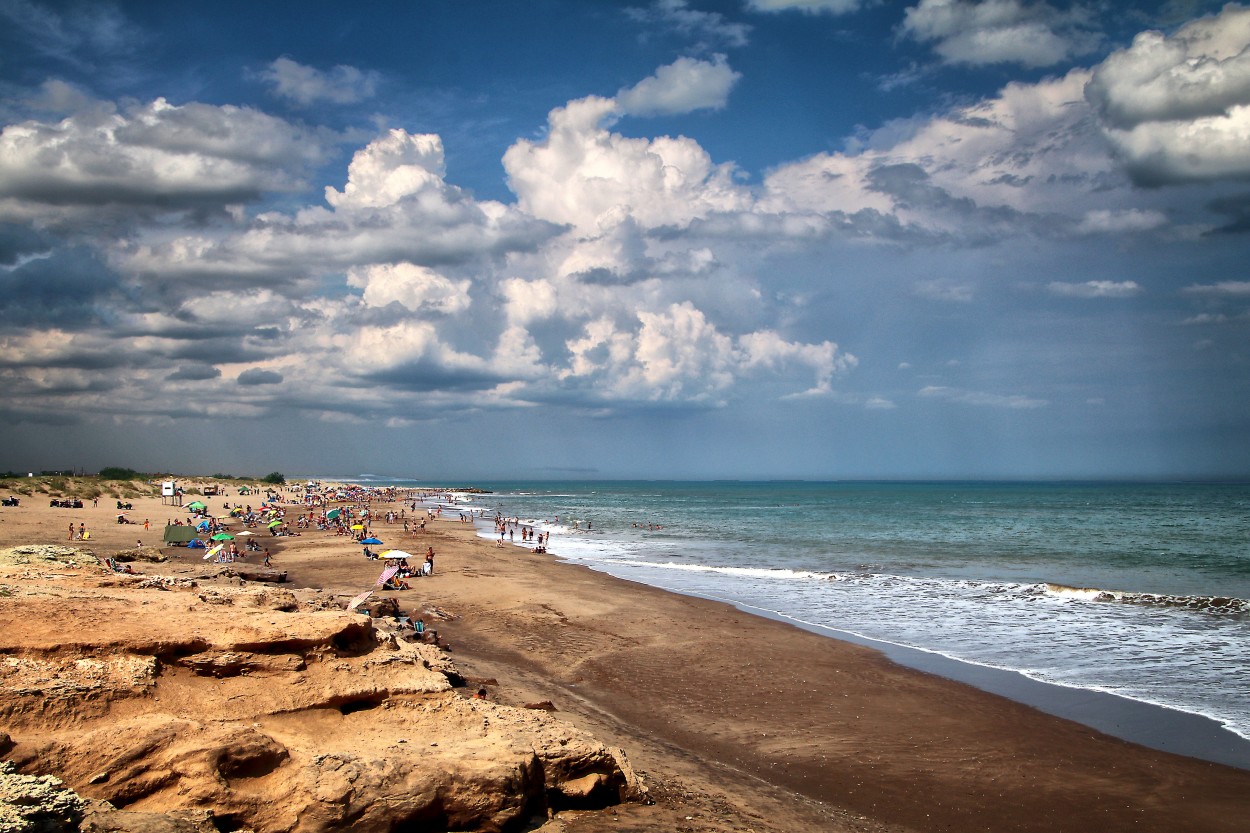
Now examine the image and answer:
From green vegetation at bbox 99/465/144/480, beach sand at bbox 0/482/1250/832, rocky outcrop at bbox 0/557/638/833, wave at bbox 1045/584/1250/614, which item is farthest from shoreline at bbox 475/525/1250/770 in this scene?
green vegetation at bbox 99/465/144/480

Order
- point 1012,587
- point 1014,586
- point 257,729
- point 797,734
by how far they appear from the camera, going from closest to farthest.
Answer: point 257,729
point 797,734
point 1012,587
point 1014,586

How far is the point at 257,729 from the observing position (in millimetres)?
6191

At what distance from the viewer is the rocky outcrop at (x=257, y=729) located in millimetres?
5488

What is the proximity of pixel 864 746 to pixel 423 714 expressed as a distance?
7.05 m

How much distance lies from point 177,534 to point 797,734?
111 ft

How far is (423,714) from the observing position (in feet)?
23.7

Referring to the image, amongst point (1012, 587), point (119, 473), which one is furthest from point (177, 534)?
point (119, 473)

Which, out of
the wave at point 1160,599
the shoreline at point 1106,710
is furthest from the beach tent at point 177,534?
the wave at point 1160,599

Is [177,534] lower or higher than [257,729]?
lower

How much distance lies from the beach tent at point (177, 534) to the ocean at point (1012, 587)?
18188mm

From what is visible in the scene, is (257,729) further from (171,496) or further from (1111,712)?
(171,496)

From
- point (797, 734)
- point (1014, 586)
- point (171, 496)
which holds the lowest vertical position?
point (171, 496)

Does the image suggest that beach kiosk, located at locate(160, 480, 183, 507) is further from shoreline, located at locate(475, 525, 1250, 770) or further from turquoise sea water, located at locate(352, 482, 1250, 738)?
shoreline, located at locate(475, 525, 1250, 770)

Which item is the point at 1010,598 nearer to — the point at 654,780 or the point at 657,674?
the point at 657,674
